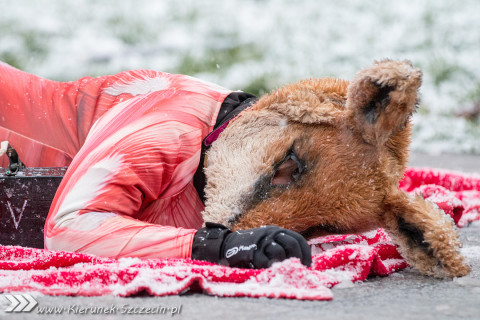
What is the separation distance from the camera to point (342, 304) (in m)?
1.64

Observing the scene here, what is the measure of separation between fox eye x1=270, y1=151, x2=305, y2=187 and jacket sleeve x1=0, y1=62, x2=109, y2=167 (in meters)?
0.90

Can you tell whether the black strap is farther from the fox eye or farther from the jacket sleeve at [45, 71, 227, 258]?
the fox eye

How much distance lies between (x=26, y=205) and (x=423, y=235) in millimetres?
1282

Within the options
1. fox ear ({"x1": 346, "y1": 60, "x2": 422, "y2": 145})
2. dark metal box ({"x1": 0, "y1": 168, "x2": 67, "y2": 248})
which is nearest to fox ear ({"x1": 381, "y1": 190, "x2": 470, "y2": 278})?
fox ear ({"x1": 346, "y1": 60, "x2": 422, "y2": 145})

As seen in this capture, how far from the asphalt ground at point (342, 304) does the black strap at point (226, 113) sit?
0.57 m

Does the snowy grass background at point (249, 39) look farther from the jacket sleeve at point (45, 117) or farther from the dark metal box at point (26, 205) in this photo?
the dark metal box at point (26, 205)

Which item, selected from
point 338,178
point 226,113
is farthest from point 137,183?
point 338,178

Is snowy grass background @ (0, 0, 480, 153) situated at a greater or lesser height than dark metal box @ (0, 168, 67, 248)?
greater

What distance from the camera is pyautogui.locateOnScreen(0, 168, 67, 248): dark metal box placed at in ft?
7.45

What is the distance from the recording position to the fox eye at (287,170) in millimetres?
1980

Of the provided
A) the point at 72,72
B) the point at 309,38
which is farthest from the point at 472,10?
the point at 72,72

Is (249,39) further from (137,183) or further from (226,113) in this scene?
(137,183)

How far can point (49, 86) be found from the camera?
280 centimetres

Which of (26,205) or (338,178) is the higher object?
(338,178)
